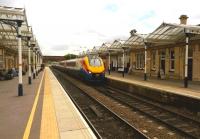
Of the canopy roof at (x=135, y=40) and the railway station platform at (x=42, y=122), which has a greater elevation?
the canopy roof at (x=135, y=40)

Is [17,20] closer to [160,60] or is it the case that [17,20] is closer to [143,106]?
[143,106]

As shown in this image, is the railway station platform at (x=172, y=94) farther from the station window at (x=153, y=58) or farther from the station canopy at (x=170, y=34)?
the station window at (x=153, y=58)

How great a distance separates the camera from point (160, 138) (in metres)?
7.62


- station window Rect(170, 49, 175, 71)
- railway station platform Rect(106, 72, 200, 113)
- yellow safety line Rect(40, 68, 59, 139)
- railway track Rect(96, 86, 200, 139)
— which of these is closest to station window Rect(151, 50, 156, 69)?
station window Rect(170, 49, 175, 71)

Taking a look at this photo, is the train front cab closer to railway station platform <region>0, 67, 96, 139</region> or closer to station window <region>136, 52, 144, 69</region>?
station window <region>136, 52, 144, 69</region>

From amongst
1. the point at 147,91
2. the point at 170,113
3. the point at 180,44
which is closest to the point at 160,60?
the point at 180,44

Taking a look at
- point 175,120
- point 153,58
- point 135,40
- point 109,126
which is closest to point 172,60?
point 135,40

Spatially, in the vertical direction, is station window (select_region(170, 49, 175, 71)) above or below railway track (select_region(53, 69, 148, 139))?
above

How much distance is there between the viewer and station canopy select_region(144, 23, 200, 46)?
679 inches

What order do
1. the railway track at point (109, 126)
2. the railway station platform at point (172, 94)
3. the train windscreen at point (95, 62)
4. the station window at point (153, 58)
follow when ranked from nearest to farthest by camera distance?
1. the railway track at point (109, 126)
2. the railway station platform at point (172, 94)
3. the train windscreen at point (95, 62)
4. the station window at point (153, 58)

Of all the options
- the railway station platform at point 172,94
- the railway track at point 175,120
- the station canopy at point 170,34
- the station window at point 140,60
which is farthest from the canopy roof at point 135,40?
the railway track at point 175,120

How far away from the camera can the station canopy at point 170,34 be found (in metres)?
17.2

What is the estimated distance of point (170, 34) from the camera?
68.1 ft

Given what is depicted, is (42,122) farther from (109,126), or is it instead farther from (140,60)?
(140,60)
